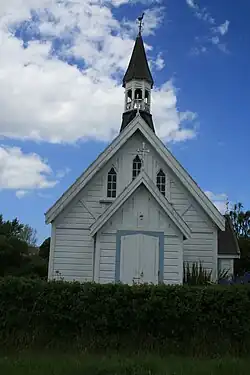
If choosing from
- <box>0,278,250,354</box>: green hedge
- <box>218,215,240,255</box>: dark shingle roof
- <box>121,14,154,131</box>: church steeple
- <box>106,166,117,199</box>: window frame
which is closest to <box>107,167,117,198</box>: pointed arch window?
<box>106,166,117,199</box>: window frame

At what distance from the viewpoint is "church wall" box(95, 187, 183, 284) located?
15.0 meters

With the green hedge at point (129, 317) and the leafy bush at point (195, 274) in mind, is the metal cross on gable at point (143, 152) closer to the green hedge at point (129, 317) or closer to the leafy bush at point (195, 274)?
the leafy bush at point (195, 274)

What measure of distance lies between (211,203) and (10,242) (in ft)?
42.6

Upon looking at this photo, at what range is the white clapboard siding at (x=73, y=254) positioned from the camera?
1669 centimetres

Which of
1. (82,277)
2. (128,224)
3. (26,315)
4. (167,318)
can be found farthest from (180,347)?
(82,277)

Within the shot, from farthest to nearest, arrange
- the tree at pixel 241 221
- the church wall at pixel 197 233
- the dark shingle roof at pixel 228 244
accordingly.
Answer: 1. the tree at pixel 241 221
2. the dark shingle roof at pixel 228 244
3. the church wall at pixel 197 233

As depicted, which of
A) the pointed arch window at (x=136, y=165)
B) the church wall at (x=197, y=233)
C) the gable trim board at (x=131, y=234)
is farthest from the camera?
the pointed arch window at (x=136, y=165)

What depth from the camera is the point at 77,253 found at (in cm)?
1683

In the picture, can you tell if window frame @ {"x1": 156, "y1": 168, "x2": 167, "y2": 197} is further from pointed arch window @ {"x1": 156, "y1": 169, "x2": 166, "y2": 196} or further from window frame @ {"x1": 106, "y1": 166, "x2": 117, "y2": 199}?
window frame @ {"x1": 106, "y1": 166, "x2": 117, "y2": 199}

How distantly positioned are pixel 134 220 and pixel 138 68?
26.8 ft

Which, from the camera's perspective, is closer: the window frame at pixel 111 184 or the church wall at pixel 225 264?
the window frame at pixel 111 184

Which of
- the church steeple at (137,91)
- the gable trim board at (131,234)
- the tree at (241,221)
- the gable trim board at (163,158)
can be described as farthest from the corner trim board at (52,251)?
the tree at (241,221)

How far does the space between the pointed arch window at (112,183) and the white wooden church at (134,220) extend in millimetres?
37

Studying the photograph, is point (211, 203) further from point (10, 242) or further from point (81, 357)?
point (10, 242)
